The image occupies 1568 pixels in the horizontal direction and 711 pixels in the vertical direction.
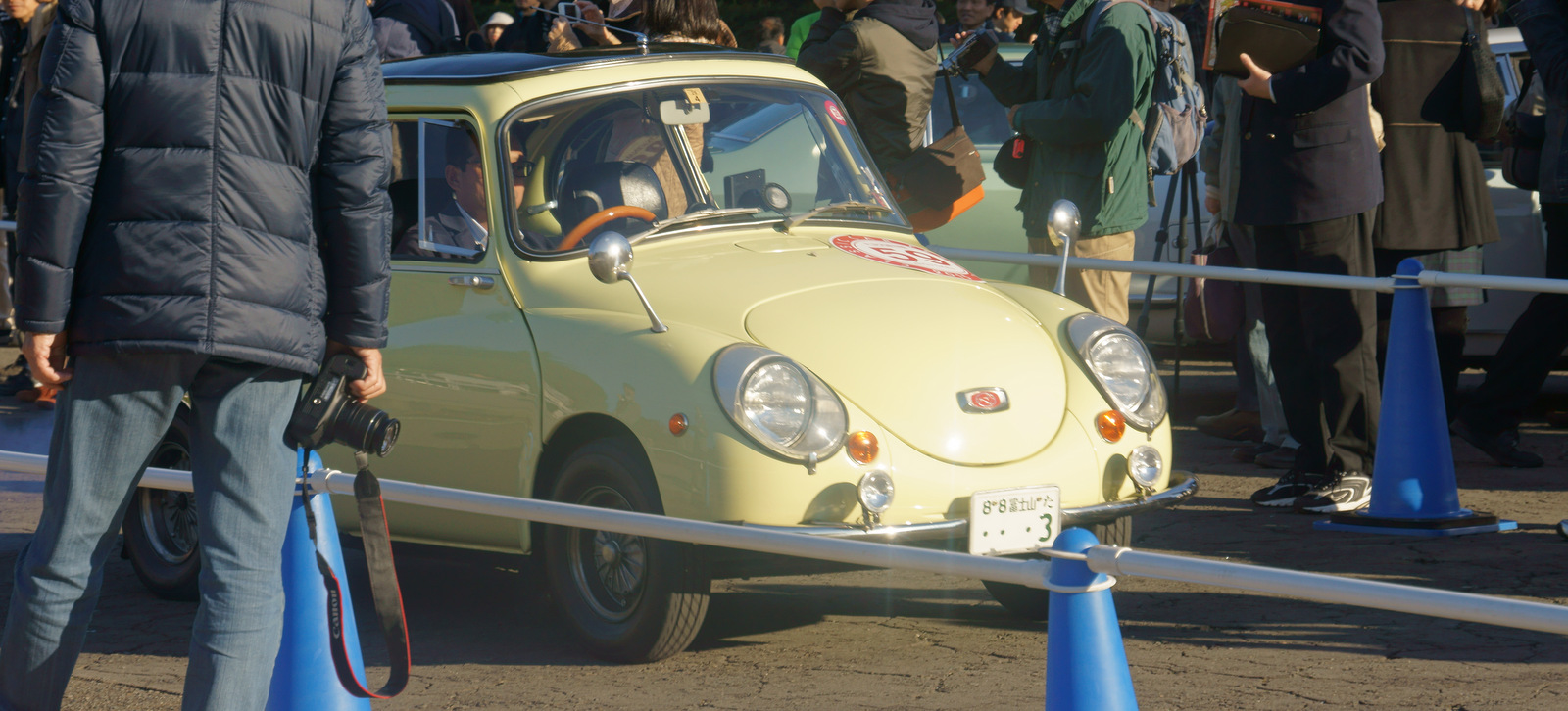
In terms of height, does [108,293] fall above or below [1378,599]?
above

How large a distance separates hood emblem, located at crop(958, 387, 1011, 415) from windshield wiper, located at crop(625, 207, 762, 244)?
122cm

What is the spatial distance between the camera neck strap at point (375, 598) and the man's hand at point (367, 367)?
0.40 feet

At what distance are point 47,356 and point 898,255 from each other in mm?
3013

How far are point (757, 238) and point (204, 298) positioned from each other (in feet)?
8.84

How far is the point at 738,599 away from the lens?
17.5 feet

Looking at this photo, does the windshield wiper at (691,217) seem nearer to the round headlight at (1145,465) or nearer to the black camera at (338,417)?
the round headlight at (1145,465)

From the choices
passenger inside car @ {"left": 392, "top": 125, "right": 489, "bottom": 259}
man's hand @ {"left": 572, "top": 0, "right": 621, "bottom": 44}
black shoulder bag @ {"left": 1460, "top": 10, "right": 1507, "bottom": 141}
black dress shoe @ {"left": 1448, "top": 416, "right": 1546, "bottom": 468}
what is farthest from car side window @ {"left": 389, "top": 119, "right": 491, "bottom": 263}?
black dress shoe @ {"left": 1448, "top": 416, "right": 1546, "bottom": 468}

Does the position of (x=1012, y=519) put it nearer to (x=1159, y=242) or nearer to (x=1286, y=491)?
(x=1286, y=491)

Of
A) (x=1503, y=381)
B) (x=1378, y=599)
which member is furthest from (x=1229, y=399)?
(x=1378, y=599)

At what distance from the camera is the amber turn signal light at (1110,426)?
4789mm

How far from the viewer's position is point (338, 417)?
126 inches

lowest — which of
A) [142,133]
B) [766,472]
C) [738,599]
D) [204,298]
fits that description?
[738,599]

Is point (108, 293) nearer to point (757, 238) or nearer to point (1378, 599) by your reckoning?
point (1378, 599)

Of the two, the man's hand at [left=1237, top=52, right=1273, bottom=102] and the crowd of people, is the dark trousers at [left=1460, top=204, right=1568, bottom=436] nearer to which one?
the crowd of people
